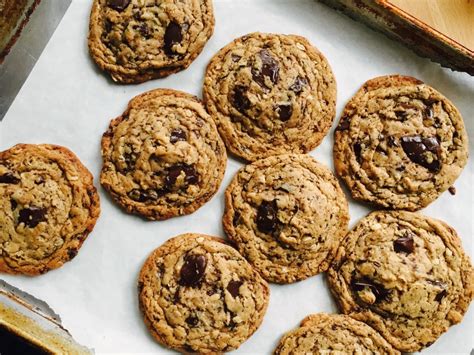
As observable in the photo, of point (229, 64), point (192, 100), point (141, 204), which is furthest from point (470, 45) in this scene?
point (141, 204)

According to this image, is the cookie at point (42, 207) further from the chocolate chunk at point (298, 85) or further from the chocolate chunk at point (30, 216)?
the chocolate chunk at point (298, 85)

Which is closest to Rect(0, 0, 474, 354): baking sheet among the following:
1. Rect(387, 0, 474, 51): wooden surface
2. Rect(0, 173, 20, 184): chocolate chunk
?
Rect(0, 173, 20, 184): chocolate chunk

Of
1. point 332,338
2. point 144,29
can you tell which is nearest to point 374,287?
point 332,338

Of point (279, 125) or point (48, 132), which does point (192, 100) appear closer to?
point (279, 125)

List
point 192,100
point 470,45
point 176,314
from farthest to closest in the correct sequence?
point 470,45, point 192,100, point 176,314

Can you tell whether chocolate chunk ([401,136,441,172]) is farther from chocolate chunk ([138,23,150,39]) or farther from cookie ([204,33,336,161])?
chocolate chunk ([138,23,150,39])

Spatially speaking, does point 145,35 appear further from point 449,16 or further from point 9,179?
point 449,16

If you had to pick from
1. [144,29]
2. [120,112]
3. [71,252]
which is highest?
[144,29]
